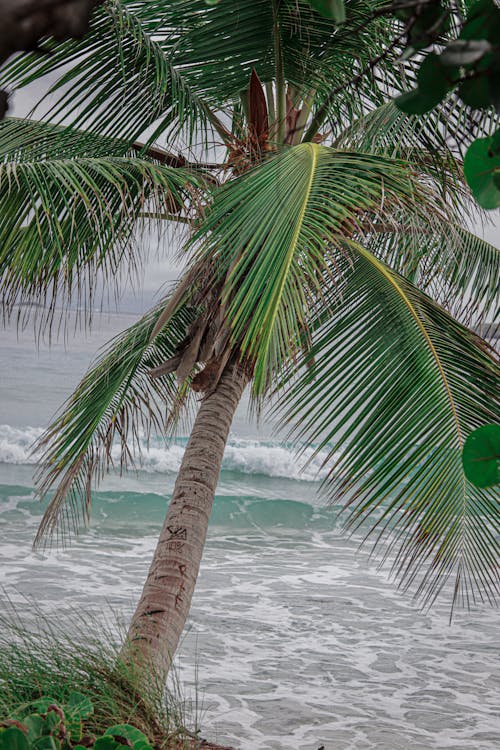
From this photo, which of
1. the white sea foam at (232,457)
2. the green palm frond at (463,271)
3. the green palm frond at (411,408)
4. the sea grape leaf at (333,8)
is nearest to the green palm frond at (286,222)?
the green palm frond at (411,408)

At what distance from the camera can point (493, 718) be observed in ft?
19.6

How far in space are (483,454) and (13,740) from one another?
618 mm

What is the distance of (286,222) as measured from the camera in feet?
8.86

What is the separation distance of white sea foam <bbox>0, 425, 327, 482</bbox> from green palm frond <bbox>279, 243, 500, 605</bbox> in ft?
A: 48.5

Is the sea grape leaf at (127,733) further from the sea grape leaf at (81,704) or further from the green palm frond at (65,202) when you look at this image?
the green palm frond at (65,202)

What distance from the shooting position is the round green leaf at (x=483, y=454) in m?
0.57

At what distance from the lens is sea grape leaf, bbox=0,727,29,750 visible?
815mm

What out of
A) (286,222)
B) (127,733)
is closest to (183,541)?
(286,222)

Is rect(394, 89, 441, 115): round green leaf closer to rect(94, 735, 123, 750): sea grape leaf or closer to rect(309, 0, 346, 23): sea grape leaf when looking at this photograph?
rect(309, 0, 346, 23): sea grape leaf

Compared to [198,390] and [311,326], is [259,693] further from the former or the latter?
[311,326]

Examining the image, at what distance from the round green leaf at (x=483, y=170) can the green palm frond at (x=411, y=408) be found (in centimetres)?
207

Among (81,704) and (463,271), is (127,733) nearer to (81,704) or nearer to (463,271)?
(81,704)

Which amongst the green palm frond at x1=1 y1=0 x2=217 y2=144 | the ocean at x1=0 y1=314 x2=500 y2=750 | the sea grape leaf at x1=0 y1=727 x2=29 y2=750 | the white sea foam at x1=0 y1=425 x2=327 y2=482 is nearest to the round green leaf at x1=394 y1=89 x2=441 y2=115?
the sea grape leaf at x1=0 y1=727 x2=29 y2=750

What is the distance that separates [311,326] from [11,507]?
38.8ft
